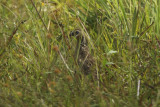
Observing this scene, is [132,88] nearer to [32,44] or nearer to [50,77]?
[50,77]

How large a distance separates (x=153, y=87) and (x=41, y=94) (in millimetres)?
560

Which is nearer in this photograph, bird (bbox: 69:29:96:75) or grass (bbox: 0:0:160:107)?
grass (bbox: 0:0:160:107)

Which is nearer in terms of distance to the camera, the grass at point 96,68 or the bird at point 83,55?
the grass at point 96,68

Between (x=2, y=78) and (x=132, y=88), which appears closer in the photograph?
(x=132, y=88)

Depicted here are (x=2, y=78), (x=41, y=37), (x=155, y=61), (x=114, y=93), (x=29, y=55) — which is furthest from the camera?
(x=41, y=37)

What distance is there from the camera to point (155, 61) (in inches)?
66.7

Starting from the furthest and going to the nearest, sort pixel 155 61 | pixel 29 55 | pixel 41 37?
pixel 41 37 → pixel 29 55 → pixel 155 61

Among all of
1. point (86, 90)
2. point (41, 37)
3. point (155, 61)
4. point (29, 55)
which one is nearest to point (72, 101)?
point (86, 90)

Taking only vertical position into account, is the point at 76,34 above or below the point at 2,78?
above

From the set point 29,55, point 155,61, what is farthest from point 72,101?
point 29,55

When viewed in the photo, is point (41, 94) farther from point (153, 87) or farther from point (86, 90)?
point (153, 87)

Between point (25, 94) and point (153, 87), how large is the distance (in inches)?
25.3

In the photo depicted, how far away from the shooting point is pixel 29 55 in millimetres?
2086

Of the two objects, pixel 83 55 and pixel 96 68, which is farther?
pixel 83 55
